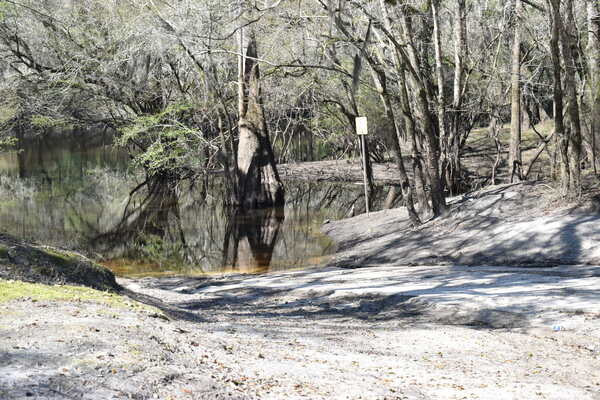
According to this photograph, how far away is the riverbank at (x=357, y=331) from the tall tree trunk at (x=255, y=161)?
13.3 meters

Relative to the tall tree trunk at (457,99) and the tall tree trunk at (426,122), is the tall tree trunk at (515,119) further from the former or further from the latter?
the tall tree trunk at (426,122)

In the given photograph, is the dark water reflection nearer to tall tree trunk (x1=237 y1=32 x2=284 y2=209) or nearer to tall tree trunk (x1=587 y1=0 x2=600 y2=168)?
tall tree trunk (x1=237 y1=32 x2=284 y2=209)

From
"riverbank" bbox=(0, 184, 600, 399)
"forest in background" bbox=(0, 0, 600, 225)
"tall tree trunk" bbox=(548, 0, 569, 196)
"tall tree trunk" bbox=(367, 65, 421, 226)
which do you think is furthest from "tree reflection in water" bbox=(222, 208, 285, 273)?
"tall tree trunk" bbox=(548, 0, 569, 196)

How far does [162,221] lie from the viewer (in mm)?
28906

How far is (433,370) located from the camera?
709 centimetres

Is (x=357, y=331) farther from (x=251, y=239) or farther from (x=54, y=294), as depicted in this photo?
(x=251, y=239)

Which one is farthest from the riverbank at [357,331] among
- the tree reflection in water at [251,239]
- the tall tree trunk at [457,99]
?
the tall tree trunk at [457,99]

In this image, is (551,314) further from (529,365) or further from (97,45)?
(97,45)

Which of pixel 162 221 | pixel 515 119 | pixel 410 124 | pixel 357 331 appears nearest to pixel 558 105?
pixel 410 124

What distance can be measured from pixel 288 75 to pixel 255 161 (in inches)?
191

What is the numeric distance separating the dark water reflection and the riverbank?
4.39 meters

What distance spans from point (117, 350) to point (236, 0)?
1456cm

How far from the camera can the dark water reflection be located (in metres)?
21.5

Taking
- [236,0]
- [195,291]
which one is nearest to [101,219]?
[236,0]
